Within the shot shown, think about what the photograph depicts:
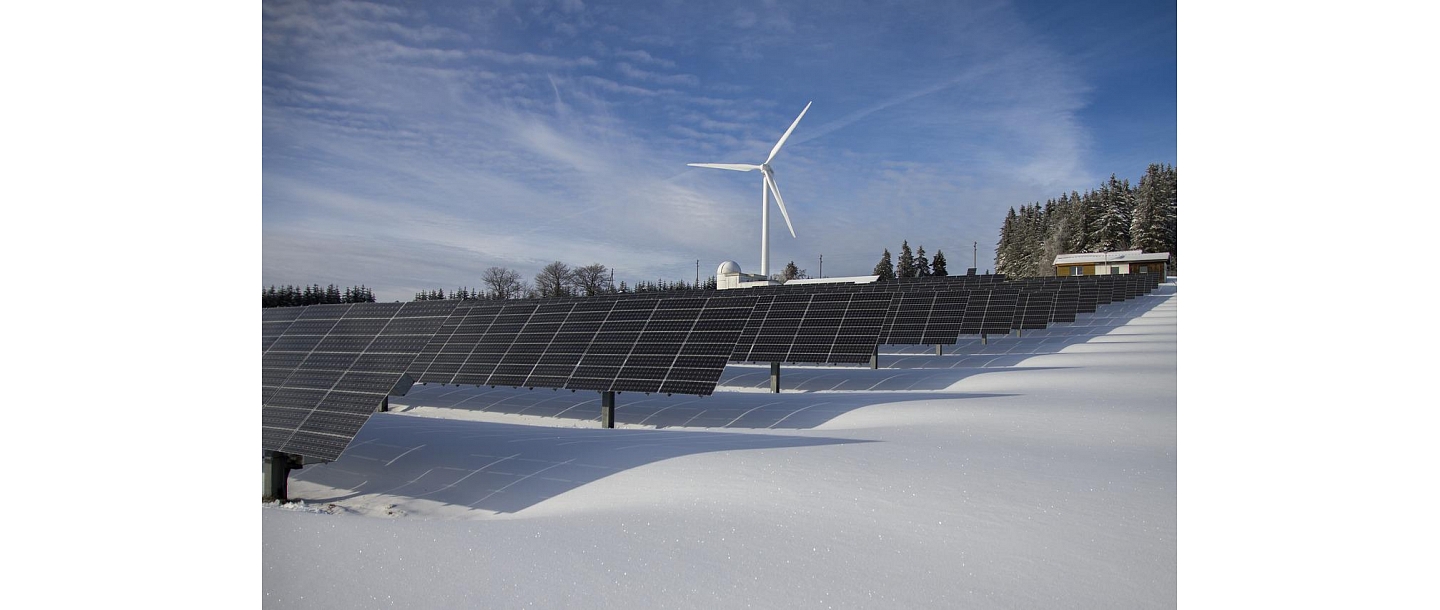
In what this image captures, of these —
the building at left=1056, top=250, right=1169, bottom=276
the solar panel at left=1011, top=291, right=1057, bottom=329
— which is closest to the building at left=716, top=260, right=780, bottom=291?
the solar panel at left=1011, top=291, right=1057, bottom=329

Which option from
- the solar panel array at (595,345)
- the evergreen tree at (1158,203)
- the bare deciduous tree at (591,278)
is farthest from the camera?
the bare deciduous tree at (591,278)

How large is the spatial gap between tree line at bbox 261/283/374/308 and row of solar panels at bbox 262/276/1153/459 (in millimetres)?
158

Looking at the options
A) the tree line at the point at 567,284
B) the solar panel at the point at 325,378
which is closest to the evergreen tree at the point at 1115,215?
the solar panel at the point at 325,378

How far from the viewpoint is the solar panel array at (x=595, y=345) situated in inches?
321

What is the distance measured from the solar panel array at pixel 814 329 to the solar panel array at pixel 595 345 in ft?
5.32

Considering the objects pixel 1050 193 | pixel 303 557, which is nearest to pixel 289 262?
pixel 303 557

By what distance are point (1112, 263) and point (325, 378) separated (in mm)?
9469

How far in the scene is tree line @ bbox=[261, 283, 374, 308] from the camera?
5.94m

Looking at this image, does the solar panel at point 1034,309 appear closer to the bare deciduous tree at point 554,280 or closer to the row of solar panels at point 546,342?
the row of solar panels at point 546,342

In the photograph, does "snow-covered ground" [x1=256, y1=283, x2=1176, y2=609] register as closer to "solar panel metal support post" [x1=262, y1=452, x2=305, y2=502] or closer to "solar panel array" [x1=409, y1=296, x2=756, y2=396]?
"solar panel metal support post" [x1=262, y1=452, x2=305, y2=502]

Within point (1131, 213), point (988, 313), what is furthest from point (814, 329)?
point (1131, 213)

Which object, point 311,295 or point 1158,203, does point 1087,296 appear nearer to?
point 1158,203
